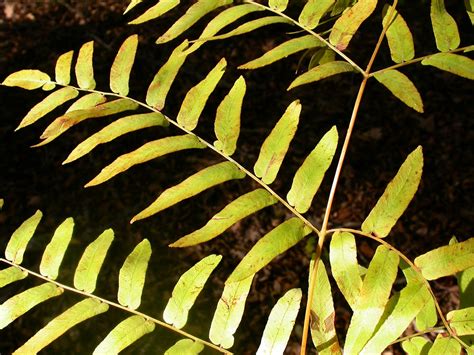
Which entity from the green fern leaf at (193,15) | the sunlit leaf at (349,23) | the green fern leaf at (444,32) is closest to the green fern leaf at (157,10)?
the green fern leaf at (193,15)

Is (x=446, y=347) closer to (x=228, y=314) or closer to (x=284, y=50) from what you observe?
(x=228, y=314)

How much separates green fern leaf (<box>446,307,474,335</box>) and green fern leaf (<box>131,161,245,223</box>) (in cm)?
49

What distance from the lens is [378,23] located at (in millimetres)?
4273

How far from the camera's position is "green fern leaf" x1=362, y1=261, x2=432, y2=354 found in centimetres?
101

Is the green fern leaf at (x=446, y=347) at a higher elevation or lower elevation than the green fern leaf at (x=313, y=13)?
lower

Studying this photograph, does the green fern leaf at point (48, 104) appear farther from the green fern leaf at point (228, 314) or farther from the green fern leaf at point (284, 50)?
the green fern leaf at point (228, 314)

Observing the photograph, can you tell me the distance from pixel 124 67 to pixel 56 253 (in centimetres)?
49

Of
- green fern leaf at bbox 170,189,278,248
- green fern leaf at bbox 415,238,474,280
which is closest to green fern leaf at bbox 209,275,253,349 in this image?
green fern leaf at bbox 170,189,278,248

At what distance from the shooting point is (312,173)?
123 centimetres

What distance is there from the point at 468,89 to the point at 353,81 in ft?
2.42

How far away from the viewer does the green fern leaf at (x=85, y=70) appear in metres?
1.44

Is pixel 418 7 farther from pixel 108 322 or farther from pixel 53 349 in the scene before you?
pixel 53 349

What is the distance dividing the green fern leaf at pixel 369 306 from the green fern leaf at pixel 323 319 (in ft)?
0.38

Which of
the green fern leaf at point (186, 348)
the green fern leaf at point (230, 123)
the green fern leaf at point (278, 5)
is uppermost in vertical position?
the green fern leaf at point (278, 5)
